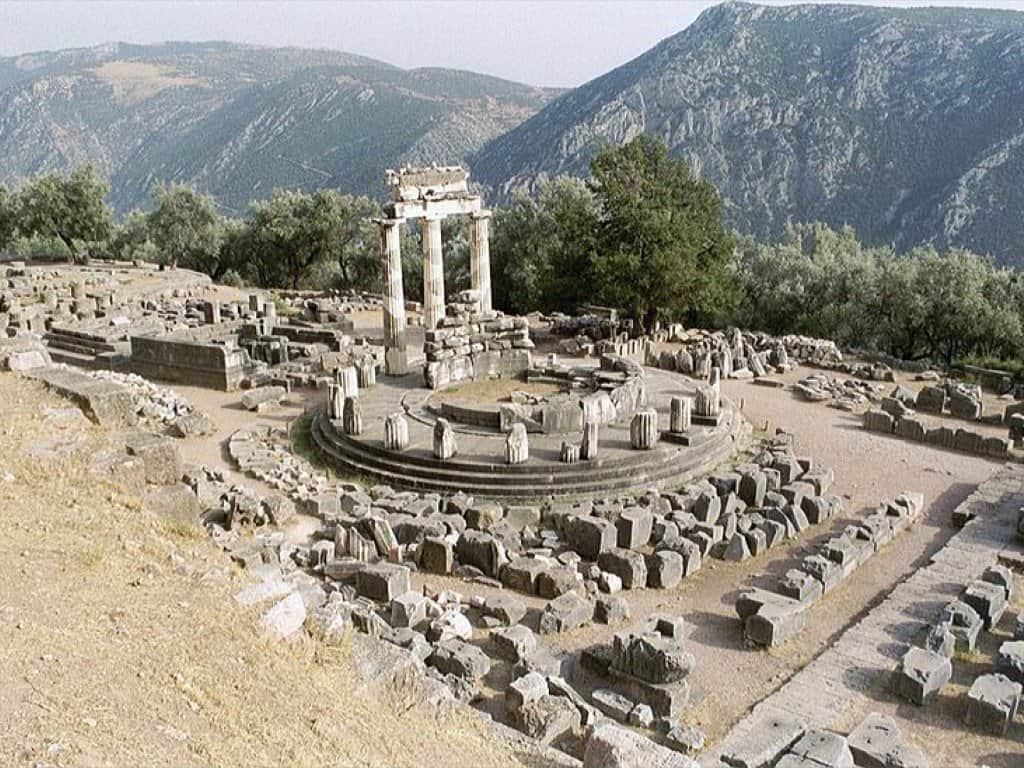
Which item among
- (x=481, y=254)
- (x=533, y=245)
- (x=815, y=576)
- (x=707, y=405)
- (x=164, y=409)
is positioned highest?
(x=481, y=254)

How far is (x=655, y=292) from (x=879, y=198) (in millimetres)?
61825

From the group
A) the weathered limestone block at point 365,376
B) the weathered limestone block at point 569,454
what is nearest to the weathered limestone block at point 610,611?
the weathered limestone block at point 569,454

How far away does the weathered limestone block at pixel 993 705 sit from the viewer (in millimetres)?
11141

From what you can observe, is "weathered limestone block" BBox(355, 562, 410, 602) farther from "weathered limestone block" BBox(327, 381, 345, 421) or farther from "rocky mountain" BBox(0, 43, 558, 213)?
"rocky mountain" BBox(0, 43, 558, 213)

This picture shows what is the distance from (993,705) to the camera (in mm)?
11141

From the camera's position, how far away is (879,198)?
85438 mm

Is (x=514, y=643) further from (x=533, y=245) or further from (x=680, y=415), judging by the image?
(x=533, y=245)

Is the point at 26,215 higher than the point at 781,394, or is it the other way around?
the point at 26,215

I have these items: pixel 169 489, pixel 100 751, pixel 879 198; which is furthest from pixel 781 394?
pixel 879 198

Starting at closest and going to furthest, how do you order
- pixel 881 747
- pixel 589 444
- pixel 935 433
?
pixel 881 747 < pixel 589 444 < pixel 935 433

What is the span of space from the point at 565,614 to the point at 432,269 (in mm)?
18797

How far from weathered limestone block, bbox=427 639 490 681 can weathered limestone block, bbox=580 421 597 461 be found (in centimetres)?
779

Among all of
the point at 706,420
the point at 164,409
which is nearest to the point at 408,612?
the point at 706,420

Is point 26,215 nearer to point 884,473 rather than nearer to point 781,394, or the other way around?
point 781,394
